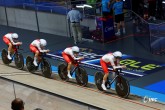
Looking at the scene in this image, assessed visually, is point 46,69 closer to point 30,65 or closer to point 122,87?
point 30,65

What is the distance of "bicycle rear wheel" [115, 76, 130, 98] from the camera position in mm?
11969

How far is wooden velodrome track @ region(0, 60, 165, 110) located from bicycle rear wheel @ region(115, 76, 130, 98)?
0.17m

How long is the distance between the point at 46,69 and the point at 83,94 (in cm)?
259

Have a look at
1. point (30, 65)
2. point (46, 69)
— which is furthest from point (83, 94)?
point (30, 65)

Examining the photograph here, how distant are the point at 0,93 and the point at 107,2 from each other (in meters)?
10.7

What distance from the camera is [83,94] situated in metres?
12.6

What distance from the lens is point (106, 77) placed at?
12555 mm

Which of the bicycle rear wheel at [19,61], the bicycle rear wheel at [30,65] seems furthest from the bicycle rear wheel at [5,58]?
the bicycle rear wheel at [30,65]

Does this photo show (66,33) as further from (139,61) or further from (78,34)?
(139,61)

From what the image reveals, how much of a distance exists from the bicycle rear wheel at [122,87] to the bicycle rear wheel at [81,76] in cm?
146

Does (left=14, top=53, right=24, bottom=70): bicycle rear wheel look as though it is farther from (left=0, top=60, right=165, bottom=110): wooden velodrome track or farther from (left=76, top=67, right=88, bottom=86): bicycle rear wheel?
(left=76, top=67, right=88, bottom=86): bicycle rear wheel

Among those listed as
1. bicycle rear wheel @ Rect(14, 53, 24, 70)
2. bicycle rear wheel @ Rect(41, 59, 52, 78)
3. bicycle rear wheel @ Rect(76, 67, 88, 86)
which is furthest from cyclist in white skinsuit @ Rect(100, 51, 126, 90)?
bicycle rear wheel @ Rect(14, 53, 24, 70)

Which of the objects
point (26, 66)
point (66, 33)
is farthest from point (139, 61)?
point (66, 33)

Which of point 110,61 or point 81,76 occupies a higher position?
point 110,61
